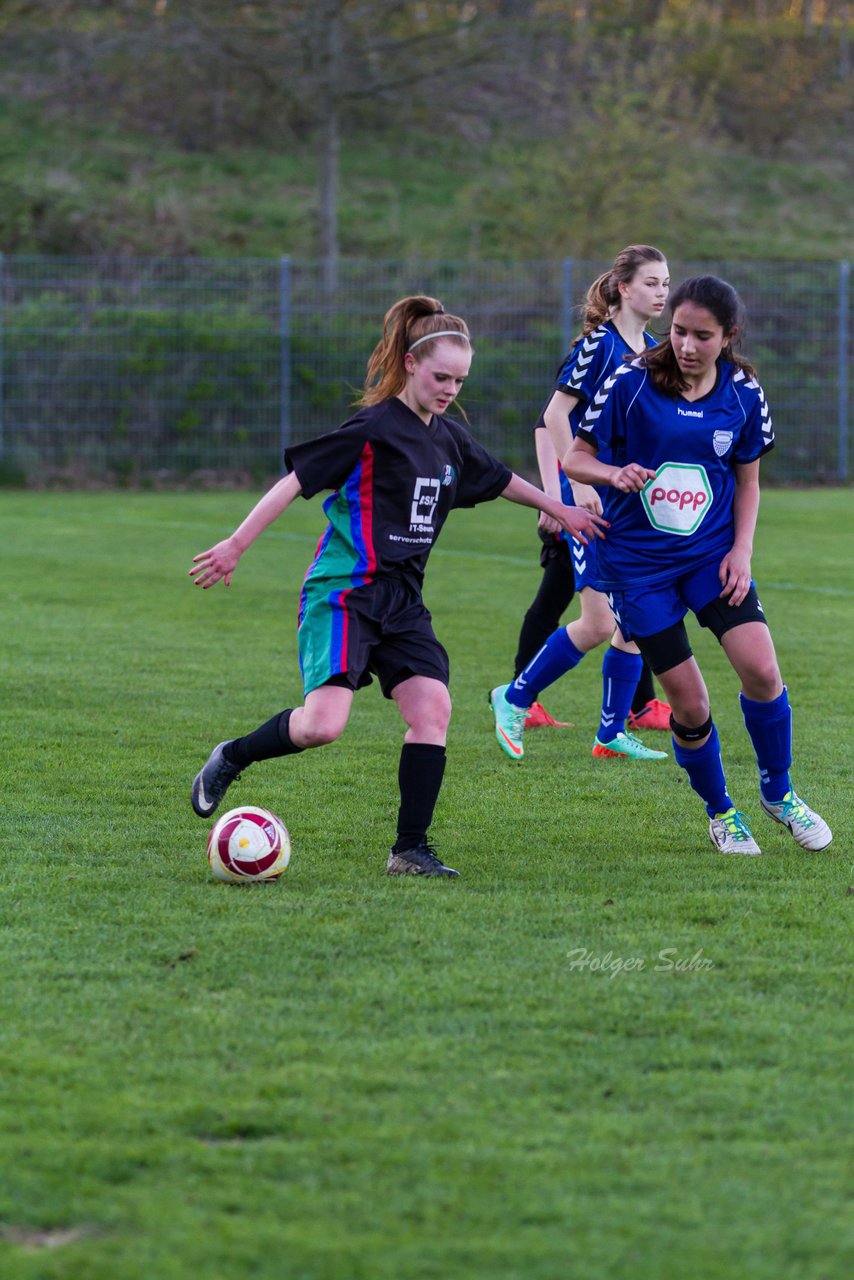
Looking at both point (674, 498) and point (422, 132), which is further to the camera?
point (422, 132)

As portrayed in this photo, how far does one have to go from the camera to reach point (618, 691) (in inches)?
255

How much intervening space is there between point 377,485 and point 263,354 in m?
17.2

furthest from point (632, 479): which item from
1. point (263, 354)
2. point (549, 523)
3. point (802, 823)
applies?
point (263, 354)

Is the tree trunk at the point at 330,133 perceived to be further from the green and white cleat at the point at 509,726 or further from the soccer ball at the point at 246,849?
the soccer ball at the point at 246,849

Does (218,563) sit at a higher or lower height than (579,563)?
higher

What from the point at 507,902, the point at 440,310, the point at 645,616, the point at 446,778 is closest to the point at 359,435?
the point at 440,310

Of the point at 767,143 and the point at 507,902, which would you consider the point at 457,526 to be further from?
the point at 767,143

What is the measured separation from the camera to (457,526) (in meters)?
16.9

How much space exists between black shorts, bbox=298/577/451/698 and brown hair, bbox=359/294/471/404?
571 mm

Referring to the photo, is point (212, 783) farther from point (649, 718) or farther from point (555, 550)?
point (649, 718)

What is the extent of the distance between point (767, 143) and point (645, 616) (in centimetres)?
3723

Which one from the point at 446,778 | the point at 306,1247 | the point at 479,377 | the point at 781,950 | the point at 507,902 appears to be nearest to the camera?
the point at 306,1247

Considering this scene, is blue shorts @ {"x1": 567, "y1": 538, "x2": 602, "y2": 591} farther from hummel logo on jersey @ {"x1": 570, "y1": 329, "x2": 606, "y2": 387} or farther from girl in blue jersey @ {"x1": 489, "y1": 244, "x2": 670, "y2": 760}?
hummel logo on jersey @ {"x1": 570, "y1": 329, "x2": 606, "y2": 387}

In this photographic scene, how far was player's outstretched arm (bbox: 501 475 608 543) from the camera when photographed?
4859mm
